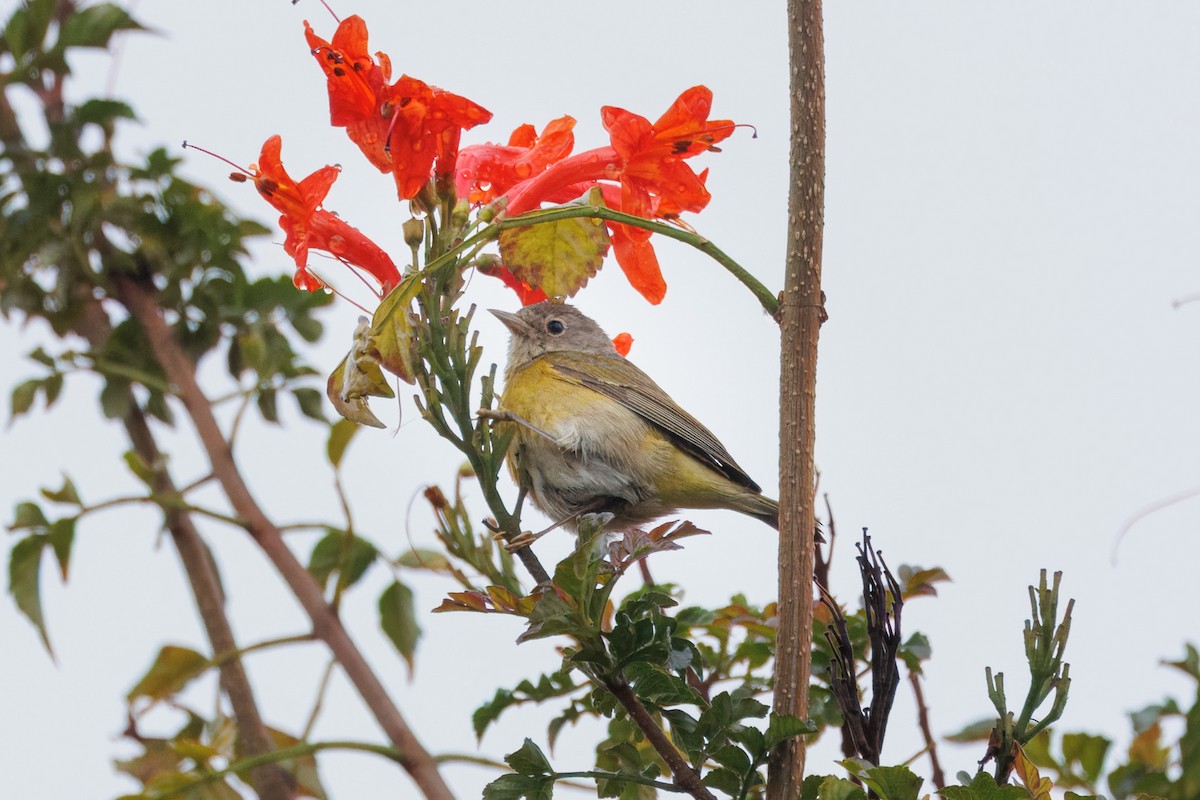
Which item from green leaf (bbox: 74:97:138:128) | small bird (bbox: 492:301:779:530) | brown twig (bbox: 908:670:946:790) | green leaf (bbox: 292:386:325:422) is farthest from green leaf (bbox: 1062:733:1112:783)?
green leaf (bbox: 74:97:138:128)

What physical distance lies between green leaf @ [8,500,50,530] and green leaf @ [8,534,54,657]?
0.02 meters

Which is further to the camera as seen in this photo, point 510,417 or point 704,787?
point 510,417

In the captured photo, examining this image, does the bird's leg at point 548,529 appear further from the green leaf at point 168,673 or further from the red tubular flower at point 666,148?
the green leaf at point 168,673

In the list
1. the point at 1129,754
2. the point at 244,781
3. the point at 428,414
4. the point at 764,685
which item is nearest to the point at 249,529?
the point at 244,781

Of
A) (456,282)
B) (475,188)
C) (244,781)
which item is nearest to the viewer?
(456,282)

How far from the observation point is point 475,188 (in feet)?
7.11

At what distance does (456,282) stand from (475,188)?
297mm

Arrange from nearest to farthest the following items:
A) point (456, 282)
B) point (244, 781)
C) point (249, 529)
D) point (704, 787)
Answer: point (704, 787), point (456, 282), point (244, 781), point (249, 529)

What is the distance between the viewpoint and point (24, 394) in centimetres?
301

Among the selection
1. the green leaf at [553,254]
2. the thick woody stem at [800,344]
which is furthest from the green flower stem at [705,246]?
the green leaf at [553,254]

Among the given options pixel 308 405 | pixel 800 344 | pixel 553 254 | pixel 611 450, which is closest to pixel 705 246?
pixel 800 344

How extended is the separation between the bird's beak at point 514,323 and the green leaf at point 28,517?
149 centimetres

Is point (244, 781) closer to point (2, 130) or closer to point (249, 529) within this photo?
point (249, 529)

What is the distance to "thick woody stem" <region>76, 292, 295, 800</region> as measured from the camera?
2658mm
